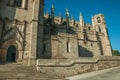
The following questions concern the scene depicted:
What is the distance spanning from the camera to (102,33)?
38.2m

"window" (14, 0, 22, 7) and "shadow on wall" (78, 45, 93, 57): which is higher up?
"window" (14, 0, 22, 7)

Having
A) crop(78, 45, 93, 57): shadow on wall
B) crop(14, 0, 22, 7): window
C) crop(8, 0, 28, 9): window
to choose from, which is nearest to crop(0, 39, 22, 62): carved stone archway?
crop(8, 0, 28, 9): window

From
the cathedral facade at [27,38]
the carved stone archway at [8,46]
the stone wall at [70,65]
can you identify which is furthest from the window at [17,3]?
the stone wall at [70,65]

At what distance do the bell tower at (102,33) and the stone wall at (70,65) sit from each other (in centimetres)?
1849

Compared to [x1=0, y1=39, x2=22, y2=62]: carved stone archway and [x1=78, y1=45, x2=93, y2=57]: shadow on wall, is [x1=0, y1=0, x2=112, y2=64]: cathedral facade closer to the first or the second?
[x1=0, y1=39, x2=22, y2=62]: carved stone archway

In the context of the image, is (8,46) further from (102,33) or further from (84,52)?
(102,33)

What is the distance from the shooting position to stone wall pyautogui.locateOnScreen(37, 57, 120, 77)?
14425 millimetres

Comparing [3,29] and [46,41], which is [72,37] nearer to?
[46,41]

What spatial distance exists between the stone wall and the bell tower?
18.5m

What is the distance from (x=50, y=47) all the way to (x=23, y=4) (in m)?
9.34

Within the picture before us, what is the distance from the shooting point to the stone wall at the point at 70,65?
14.4 meters

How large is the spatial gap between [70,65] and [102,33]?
1036 inches

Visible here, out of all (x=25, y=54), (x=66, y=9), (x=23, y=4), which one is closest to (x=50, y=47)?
(x=25, y=54)

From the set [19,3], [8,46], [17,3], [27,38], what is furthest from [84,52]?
[17,3]
